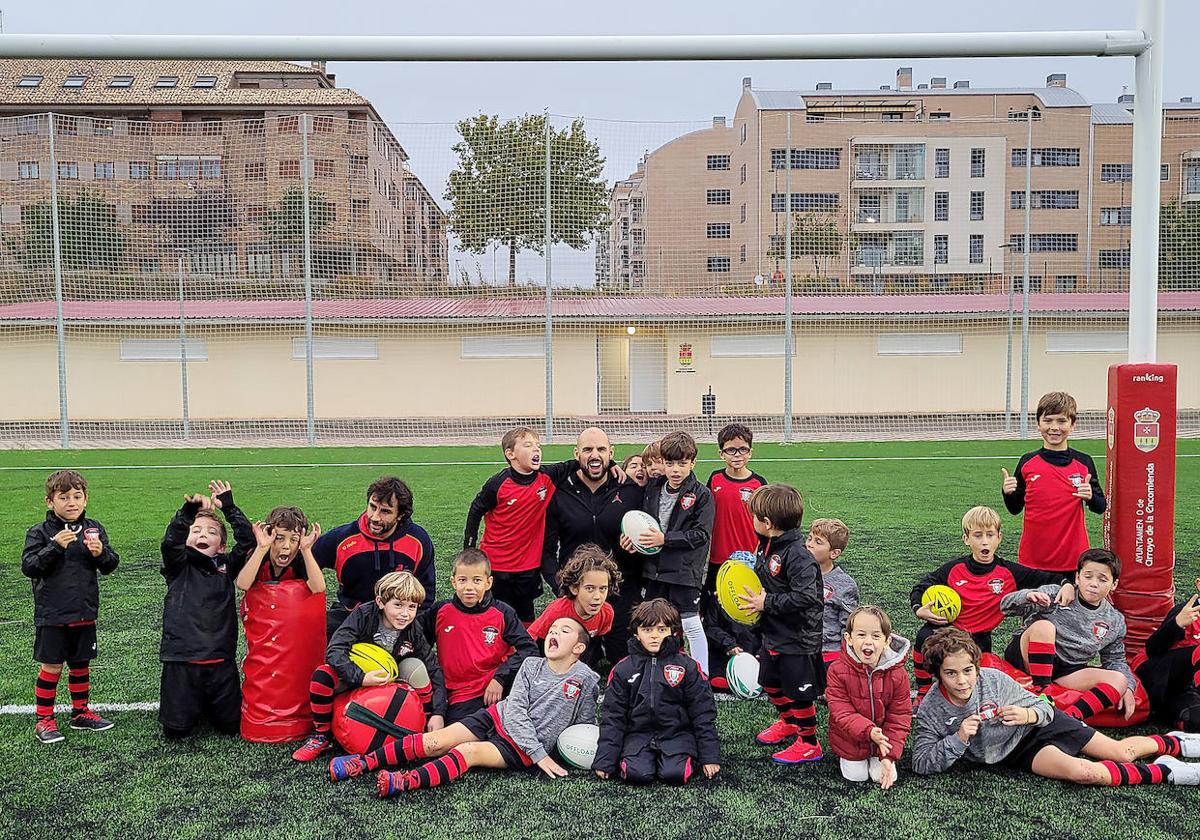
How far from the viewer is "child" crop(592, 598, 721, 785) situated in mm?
3965

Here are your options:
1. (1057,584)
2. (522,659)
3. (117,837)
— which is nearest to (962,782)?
(1057,584)

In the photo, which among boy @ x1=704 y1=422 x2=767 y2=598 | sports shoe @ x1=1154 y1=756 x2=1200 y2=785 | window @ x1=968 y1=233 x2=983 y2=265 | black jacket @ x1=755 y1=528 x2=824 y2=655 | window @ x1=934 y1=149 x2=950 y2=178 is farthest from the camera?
window @ x1=934 y1=149 x2=950 y2=178

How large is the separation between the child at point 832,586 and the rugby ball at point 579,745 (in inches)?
53.6

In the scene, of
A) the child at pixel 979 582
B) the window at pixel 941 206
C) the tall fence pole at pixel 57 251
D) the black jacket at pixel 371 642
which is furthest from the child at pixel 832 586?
the window at pixel 941 206

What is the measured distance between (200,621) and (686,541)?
2.34m

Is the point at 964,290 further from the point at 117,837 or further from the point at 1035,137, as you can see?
the point at 117,837

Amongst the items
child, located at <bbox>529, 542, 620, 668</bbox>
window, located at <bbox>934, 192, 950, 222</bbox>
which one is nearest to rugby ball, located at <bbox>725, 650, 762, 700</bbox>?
child, located at <bbox>529, 542, 620, 668</bbox>

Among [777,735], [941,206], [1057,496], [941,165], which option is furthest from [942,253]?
[941,206]

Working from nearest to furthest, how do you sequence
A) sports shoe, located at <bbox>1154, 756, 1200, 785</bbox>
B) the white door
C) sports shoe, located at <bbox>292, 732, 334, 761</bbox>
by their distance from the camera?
sports shoe, located at <bbox>1154, 756, 1200, 785</bbox> < sports shoe, located at <bbox>292, 732, 334, 761</bbox> < the white door

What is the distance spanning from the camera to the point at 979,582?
4820 mm

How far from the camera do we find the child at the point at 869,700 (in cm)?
392

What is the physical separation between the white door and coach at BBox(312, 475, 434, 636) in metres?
15.0

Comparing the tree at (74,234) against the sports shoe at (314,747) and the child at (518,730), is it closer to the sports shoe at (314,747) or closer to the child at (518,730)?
the sports shoe at (314,747)

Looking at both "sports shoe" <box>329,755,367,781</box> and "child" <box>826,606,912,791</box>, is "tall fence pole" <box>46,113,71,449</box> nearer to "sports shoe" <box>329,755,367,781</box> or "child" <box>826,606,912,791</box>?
"sports shoe" <box>329,755,367,781</box>
